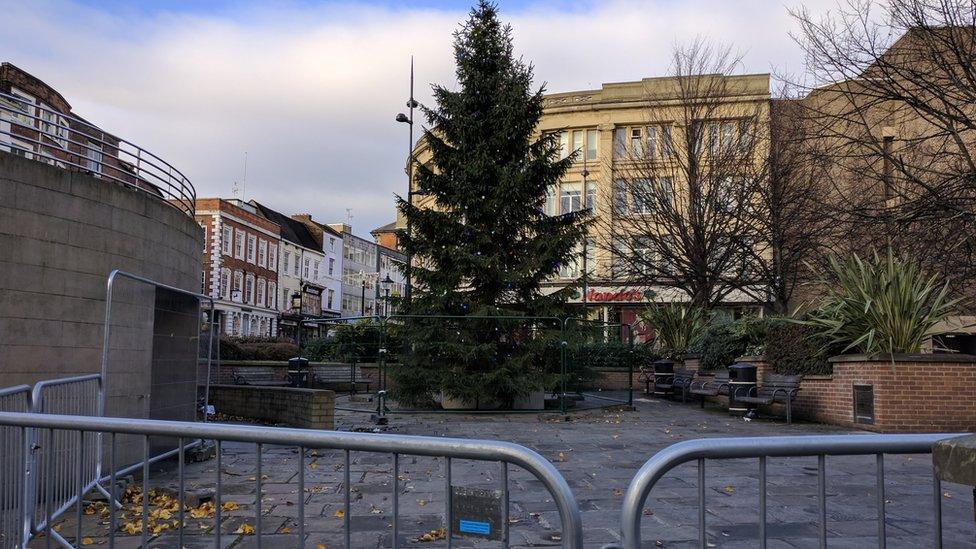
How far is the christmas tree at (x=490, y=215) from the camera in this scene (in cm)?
1747

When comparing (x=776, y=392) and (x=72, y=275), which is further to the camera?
(x=776, y=392)

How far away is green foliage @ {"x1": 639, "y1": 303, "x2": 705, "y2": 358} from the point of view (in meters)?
24.2

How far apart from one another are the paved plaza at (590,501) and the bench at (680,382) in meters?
9.68

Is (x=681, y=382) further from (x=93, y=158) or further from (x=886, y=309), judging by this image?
(x=93, y=158)

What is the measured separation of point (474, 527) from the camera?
9.93ft

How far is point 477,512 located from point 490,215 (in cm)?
1549

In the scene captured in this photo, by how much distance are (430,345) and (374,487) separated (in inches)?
361

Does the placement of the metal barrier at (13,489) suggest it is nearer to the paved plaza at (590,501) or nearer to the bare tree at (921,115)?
the paved plaza at (590,501)

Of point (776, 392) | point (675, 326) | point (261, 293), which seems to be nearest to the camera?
point (776, 392)

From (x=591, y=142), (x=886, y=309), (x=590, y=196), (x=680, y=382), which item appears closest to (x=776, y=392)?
(x=886, y=309)

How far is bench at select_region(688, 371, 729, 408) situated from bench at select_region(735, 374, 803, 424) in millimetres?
1045

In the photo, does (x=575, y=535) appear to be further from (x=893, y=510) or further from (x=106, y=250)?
(x=106, y=250)

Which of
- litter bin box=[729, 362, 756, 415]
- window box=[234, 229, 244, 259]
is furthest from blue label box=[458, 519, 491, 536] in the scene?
window box=[234, 229, 244, 259]

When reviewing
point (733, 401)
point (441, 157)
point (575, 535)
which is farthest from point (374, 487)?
point (441, 157)
